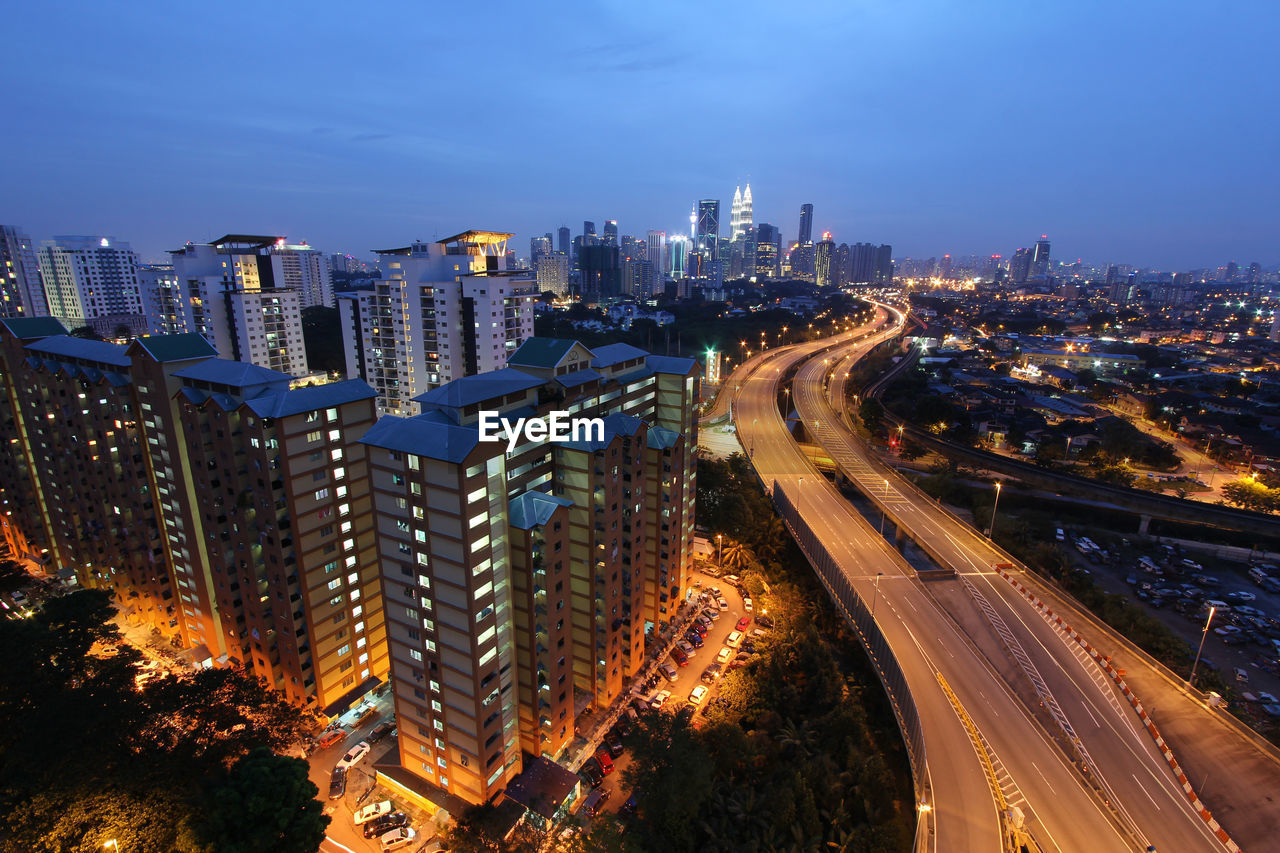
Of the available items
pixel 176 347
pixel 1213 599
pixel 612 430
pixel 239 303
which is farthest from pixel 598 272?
pixel 612 430

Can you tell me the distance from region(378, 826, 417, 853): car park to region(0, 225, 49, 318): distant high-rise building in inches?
4554

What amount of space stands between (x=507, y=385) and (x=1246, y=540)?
57.9 m

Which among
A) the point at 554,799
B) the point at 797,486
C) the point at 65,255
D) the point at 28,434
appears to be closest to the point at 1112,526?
the point at 797,486

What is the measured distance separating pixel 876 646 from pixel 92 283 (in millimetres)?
127289

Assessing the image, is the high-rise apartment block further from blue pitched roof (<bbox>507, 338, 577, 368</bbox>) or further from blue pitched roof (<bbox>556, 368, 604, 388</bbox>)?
blue pitched roof (<bbox>556, 368, 604, 388</bbox>)

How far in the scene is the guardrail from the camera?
71.7ft

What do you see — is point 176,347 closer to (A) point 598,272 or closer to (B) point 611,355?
(B) point 611,355

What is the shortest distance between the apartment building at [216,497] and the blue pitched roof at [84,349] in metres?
0.10

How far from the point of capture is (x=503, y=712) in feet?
74.7

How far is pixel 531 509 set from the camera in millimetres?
21719

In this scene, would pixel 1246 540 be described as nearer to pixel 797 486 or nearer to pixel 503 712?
pixel 797 486

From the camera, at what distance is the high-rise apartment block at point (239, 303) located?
6062cm

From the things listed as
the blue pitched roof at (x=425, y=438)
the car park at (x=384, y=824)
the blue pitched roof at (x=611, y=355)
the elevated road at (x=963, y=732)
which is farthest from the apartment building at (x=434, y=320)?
the car park at (x=384, y=824)

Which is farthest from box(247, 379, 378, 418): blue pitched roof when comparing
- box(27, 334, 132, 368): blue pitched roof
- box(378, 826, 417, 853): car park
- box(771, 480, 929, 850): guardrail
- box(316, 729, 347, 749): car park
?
box(771, 480, 929, 850): guardrail
